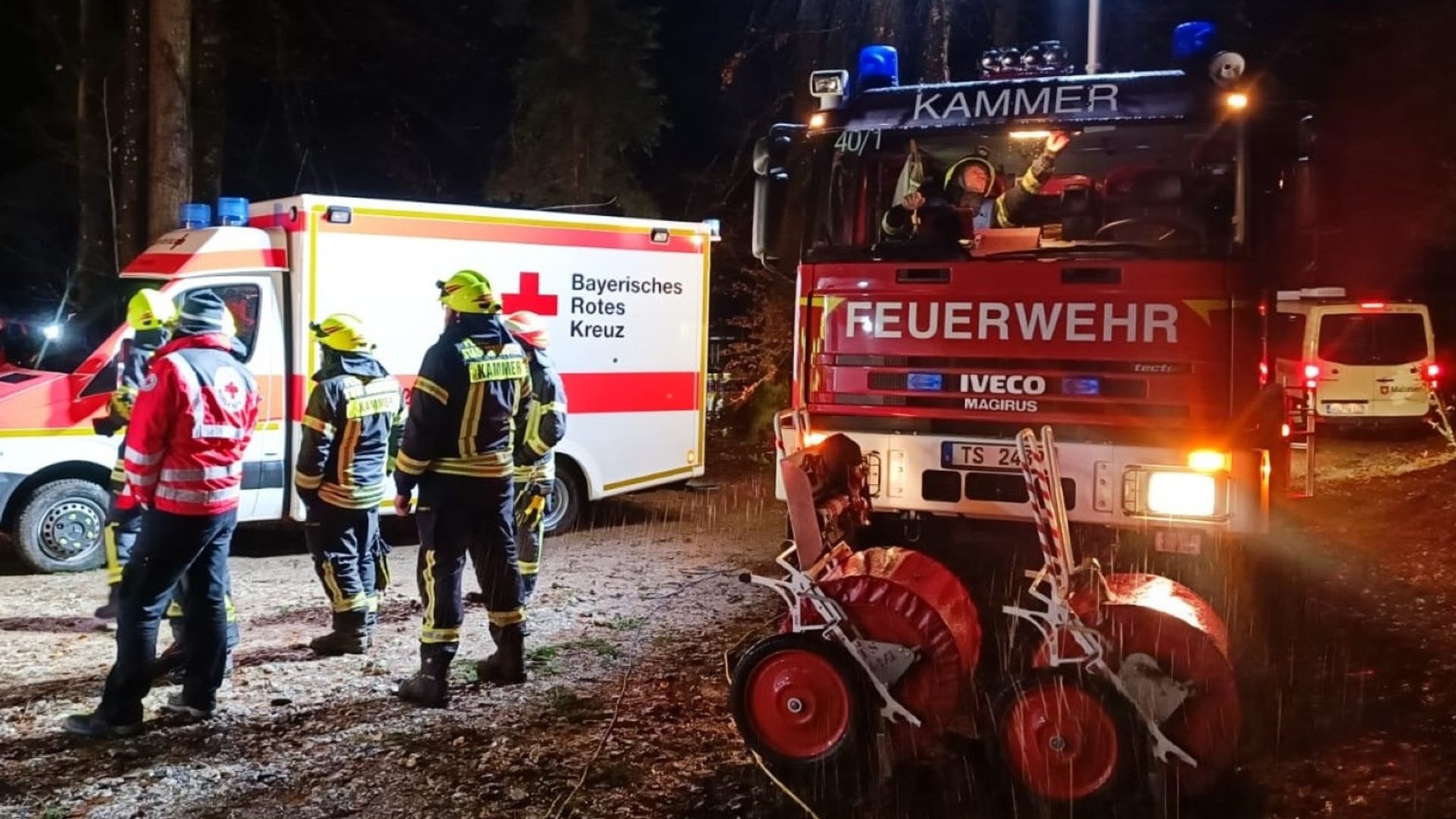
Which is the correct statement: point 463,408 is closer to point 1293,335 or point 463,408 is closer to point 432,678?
point 432,678

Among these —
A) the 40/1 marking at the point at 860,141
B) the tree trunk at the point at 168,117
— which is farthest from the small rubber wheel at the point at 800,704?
the tree trunk at the point at 168,117

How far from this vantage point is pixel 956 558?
6027 mm

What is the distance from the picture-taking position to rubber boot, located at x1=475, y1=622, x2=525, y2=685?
5969mm

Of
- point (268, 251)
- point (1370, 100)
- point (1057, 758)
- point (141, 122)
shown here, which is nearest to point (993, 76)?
point (1057, 758)

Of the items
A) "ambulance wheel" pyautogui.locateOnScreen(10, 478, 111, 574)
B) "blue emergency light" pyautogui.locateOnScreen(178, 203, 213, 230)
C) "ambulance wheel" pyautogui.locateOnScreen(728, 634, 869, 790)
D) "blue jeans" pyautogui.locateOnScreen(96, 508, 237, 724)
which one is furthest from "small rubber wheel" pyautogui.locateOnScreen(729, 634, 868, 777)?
"blue emergency light" pyautogui.locateOnScreen(178, 203, 213, 230)

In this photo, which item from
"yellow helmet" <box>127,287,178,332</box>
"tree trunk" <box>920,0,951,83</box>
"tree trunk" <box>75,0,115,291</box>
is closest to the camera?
Result: "yellow helmet" <box>127,287,178,332</box>

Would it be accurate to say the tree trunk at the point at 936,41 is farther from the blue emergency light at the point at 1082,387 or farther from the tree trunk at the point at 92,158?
the blue emergency light at the point at 1082,387

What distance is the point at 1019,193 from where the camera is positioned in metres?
5.96

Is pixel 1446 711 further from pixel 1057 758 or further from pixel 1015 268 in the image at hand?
pixel 1015 268

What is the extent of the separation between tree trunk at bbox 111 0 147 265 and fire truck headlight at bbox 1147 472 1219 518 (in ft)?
33.0

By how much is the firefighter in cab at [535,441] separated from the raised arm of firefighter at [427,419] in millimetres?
1391

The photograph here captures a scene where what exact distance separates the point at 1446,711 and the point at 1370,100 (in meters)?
19.2

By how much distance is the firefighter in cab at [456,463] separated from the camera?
5.50 m

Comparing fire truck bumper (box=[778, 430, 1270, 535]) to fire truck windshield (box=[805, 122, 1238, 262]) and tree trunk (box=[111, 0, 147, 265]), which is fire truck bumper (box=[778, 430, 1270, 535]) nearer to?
fire truck windshield (box=[805, 122, 1238, 262])
